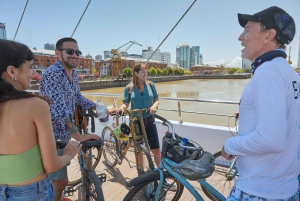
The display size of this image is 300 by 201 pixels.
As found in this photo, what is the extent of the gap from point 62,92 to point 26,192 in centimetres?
99

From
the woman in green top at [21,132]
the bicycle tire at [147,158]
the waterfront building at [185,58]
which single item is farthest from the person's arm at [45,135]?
the waterfront building at [185,58]

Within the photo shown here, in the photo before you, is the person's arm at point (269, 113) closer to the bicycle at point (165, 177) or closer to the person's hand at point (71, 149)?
the bicycle at point (165, 177)

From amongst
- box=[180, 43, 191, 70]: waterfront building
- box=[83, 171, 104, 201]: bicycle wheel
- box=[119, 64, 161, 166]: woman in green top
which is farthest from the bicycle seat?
box=[180, 43, 191, 70]: waterfront building

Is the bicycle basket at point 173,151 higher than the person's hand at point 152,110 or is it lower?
lower

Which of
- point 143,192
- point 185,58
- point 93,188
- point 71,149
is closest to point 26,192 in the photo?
point 71,149

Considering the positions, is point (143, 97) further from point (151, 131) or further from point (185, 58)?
point (185, 58)

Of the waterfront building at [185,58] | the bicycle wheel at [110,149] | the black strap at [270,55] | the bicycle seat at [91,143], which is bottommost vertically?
the bicycle wheel at [110,149]

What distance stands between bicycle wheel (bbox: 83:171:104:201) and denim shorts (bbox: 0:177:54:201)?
2.02 feet

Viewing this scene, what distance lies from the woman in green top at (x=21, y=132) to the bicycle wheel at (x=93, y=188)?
650 millimetres

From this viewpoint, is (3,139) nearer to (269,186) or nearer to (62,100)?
(62,100)

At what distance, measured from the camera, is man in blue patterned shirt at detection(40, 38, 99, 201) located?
1839 mm

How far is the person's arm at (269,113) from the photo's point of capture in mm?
900

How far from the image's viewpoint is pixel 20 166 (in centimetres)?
103

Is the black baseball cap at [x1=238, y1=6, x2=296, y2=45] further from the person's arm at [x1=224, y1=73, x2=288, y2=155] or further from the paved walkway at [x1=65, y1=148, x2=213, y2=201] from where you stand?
the paved walkway at [x1=65, y1=148, x2=213, y2=201]
